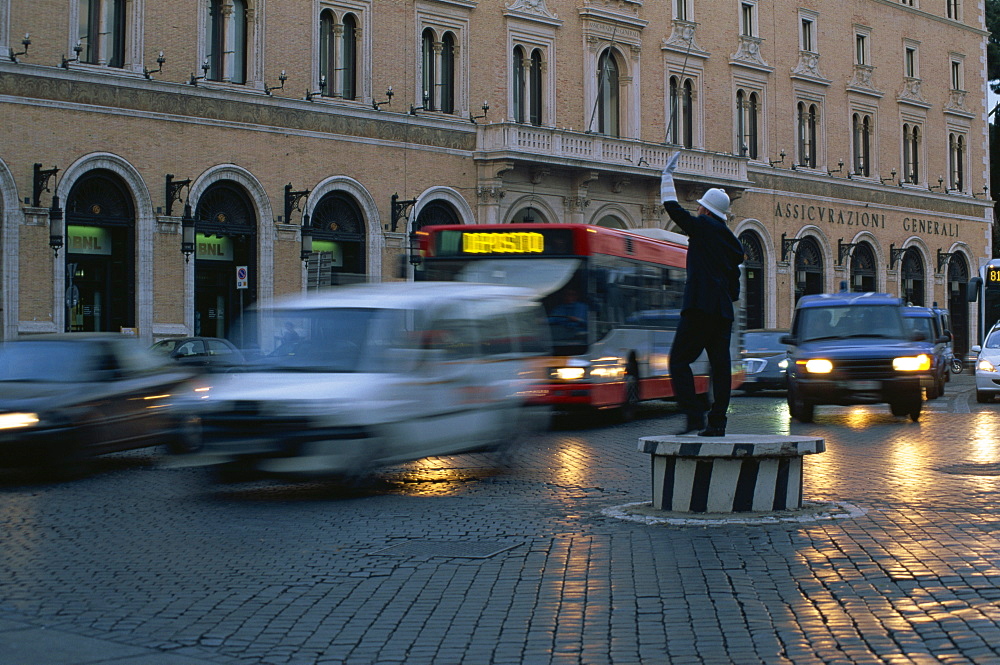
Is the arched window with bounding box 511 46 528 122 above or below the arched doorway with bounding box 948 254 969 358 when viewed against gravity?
above

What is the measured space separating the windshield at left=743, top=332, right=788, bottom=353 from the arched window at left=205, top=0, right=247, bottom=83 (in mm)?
14301

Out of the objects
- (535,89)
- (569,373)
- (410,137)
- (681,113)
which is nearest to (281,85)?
(410,137)

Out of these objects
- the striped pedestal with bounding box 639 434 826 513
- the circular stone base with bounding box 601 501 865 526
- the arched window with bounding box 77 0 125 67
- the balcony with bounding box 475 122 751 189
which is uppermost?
the arched window with bounding box 77 0 125 67

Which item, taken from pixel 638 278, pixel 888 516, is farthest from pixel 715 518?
pixel 638 278

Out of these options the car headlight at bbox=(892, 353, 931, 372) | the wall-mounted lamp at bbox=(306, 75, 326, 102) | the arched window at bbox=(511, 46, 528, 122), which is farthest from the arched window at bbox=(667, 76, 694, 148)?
the car headlight at bbox=(892, 353, 931, 372)

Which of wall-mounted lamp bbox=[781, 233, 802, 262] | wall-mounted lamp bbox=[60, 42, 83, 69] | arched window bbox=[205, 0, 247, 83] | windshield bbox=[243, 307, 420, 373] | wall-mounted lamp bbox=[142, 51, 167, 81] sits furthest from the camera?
wall-mounted lamp bbox=[781, 233, 802, 262]

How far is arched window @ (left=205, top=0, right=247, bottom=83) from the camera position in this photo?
1329 inches

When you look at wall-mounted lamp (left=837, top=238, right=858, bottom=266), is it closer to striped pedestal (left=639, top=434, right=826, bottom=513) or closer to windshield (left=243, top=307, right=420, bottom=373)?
Result: windshield (left=243, top=307, right=420, bottom=373)

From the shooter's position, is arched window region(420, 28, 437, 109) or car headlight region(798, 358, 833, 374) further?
arched window region(420, 28, 437, 109)

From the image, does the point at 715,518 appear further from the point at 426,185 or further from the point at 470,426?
the point at 426,185

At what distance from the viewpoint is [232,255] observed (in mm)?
34312

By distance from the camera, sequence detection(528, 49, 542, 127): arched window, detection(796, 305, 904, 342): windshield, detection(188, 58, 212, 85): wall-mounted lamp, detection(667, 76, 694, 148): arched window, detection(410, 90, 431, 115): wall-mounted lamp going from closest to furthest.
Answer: detection(796, 305, 904, 342): windshield < detection(188, 58, 212, 85): wall-mounted lamp < detection(410, 90, 431, 115): wall-mounted lamp < detection(528, 49, 542, 127): arched window < detection(667, 76, 694, 148): arched window

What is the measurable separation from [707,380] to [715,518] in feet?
48.5

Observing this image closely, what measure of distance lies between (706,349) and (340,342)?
3611mm
